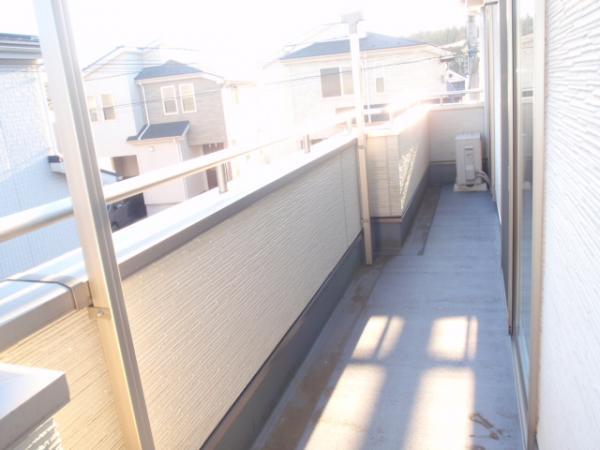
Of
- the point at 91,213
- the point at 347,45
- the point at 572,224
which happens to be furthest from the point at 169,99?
the point at 347,45

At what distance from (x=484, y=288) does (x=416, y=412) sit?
156 centimetres

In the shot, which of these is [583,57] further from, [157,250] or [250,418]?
[250,418]

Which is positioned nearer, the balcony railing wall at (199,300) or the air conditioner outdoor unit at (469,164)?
the balcony railing wall at (199,300)

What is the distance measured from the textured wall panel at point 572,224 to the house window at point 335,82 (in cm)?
1351

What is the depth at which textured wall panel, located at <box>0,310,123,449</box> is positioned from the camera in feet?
4.04

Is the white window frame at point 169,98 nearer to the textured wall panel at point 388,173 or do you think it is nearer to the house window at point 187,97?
the house window at point 187,97

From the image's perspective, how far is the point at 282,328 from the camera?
8.75ft

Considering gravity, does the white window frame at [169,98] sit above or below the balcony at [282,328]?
above

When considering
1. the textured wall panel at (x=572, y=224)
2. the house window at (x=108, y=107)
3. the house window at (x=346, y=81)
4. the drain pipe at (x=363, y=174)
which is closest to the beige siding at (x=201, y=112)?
the house window at (x=108, y=107)

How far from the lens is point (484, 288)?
3680 mm

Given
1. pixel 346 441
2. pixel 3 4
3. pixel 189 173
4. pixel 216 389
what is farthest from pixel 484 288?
pixel 3 4

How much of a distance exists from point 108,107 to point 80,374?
3408 millimetres

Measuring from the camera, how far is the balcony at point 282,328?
1345 millimetres

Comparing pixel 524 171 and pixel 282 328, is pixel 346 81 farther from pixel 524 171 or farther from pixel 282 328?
pixel 524 171
